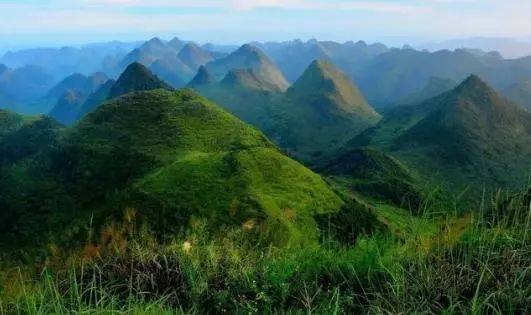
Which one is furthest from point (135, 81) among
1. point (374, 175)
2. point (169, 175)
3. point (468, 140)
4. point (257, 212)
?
point (257, 212)

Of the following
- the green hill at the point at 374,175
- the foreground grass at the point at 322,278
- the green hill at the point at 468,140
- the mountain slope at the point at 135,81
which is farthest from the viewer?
the mountain slope at the point at 135,81

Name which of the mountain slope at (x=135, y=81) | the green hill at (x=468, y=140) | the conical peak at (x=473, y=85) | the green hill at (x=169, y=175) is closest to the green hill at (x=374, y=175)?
the green hill at (x=468, y=140)

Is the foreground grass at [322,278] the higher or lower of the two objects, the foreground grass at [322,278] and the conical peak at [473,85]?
the higher

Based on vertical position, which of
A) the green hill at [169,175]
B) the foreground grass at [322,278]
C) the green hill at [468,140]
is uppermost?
the foreground grass at [322,278]

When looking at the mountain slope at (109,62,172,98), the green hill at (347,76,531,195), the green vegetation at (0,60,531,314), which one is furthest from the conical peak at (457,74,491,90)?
the mountain slope at (109,62,172,98)

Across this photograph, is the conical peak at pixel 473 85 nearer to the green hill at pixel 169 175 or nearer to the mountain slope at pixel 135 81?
the mountain slope at pixel 135 81

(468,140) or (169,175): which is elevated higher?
(169,175)

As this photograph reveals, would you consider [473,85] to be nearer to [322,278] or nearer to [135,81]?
[135,81]
